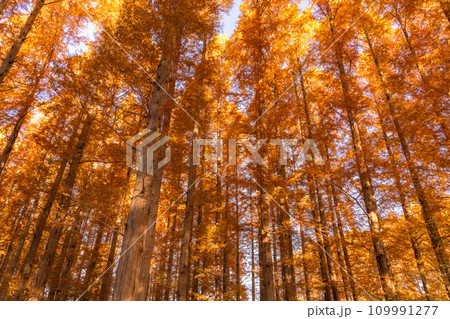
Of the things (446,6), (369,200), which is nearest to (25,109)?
(369,200)

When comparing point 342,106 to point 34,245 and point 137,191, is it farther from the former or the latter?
point 34,245

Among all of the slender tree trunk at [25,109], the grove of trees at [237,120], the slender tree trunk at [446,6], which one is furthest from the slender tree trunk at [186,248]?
the slender tree trunk at [446,6]

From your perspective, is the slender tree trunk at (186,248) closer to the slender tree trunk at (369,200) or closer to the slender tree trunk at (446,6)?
the slender tree trunk at (369,200)

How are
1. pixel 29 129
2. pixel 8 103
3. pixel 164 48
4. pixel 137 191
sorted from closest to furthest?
pixel 137 191 → pixel 164 48 → pixel 8 103 → pixel 29 129

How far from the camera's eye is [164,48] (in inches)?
203

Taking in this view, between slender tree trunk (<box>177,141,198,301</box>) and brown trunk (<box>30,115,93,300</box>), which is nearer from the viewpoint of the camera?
brown trunk (<box>30,115,93,300</box>)

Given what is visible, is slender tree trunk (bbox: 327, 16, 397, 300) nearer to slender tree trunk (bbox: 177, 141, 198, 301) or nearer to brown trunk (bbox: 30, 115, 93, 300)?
slender tree trunk (bbox: 177, 141, 198, 301)

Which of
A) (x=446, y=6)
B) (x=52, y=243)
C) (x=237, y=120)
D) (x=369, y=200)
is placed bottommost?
(x=52, y=243)

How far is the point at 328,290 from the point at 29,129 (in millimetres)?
18343

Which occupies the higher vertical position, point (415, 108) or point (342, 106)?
point (342, 106)

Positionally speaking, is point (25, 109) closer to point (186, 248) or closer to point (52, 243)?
point (52, 243)

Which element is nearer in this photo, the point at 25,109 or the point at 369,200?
the point at 369,200

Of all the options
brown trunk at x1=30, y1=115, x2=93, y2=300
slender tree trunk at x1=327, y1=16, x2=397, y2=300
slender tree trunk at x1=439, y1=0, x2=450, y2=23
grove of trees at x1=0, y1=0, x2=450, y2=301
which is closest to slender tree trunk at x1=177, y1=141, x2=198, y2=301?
grove of trees at x1=0, y1=0, x2=450, y2=301
